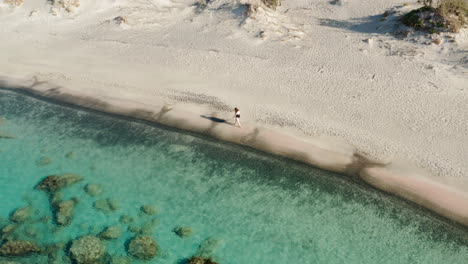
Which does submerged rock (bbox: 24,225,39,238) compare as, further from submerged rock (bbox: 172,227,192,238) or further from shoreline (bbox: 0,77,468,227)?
shoreline (bbox: 0,77,468,227)

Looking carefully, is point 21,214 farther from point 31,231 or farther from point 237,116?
point 237,116

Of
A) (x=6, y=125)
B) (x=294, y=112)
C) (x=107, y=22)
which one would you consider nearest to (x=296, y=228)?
(x=294, y=112)

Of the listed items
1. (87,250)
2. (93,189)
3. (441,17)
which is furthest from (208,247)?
(441,17)

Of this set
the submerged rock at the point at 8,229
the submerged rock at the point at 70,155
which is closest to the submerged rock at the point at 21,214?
the submerged rock at the point at 8,229

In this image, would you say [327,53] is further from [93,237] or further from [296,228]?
[93,237]

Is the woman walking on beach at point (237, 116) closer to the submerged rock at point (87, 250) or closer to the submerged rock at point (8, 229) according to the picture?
the submerged rock at point (87, 250)
